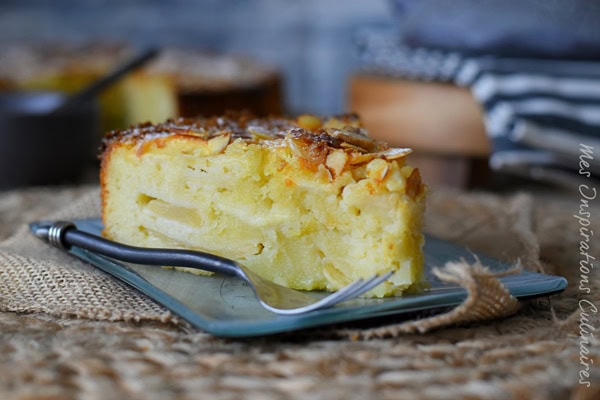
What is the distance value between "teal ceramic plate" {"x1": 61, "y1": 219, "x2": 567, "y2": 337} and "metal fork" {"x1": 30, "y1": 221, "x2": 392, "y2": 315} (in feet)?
0.05

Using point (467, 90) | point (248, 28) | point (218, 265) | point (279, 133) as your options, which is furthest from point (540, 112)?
point (248, 28)

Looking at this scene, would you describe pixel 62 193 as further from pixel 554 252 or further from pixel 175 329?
pixel 554 252

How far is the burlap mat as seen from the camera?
851 mm

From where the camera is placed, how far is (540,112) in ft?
7.14

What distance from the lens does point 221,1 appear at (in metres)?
3.85

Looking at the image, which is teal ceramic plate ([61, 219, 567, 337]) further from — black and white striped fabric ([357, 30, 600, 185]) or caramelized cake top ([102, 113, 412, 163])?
black and white striped fabric ([357, 30, 600, 185])

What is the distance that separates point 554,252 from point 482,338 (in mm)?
553

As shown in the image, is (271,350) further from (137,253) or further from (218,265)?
(137,253)

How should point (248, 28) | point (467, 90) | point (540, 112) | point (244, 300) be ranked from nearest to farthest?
point (244, 300), point (540, 112), point (467, 90), point (248, 28)

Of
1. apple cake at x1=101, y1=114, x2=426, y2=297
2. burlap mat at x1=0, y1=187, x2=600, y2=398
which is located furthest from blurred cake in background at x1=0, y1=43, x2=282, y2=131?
burlap mat at x1=0, y1=187, x2=600, y2=398

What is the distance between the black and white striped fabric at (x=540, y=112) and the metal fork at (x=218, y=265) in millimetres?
1206

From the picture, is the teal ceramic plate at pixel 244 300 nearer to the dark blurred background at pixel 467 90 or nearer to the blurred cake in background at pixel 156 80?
Answer: the dark blurred background at pixel 467 90

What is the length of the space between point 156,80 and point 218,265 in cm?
187

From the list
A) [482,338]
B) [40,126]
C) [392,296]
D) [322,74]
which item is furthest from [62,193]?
[322,74]
